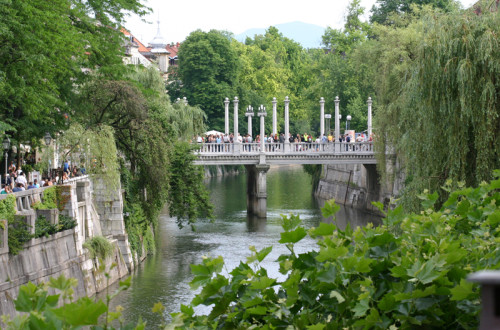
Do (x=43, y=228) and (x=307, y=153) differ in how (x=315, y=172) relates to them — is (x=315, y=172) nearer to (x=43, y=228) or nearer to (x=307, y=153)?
(x=307, y=153)

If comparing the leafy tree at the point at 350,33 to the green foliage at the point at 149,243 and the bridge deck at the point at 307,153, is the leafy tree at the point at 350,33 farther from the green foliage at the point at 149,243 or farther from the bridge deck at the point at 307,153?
the green foliage at the point at 149,243

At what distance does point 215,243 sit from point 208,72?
3485 cm

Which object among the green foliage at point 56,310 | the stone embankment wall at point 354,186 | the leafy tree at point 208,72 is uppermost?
the leafy tree at point 208,72

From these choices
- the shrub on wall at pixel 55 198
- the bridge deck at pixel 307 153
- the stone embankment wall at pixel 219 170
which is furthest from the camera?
the stone embankment wall at pixel 219 170

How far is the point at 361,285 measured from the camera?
20.2 feet

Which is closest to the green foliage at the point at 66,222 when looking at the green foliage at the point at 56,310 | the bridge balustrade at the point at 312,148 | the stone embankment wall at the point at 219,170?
the green foliage at the point at 56,310

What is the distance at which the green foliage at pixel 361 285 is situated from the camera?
6.06 meters

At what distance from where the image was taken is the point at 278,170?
300 feet

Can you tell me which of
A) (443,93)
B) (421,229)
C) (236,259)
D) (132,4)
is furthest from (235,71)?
(421,229)

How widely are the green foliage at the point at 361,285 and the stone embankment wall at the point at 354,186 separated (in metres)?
37.4

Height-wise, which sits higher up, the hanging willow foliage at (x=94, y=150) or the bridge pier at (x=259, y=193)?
the hanging willow foliage at (x=94, y=150)

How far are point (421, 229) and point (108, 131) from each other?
21790 mm

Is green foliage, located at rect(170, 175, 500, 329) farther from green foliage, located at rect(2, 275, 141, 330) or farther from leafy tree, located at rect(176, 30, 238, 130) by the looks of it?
leafy tree, located at rect(176, 30, 238, 130)

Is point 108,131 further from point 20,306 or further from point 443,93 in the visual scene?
point 20,306
